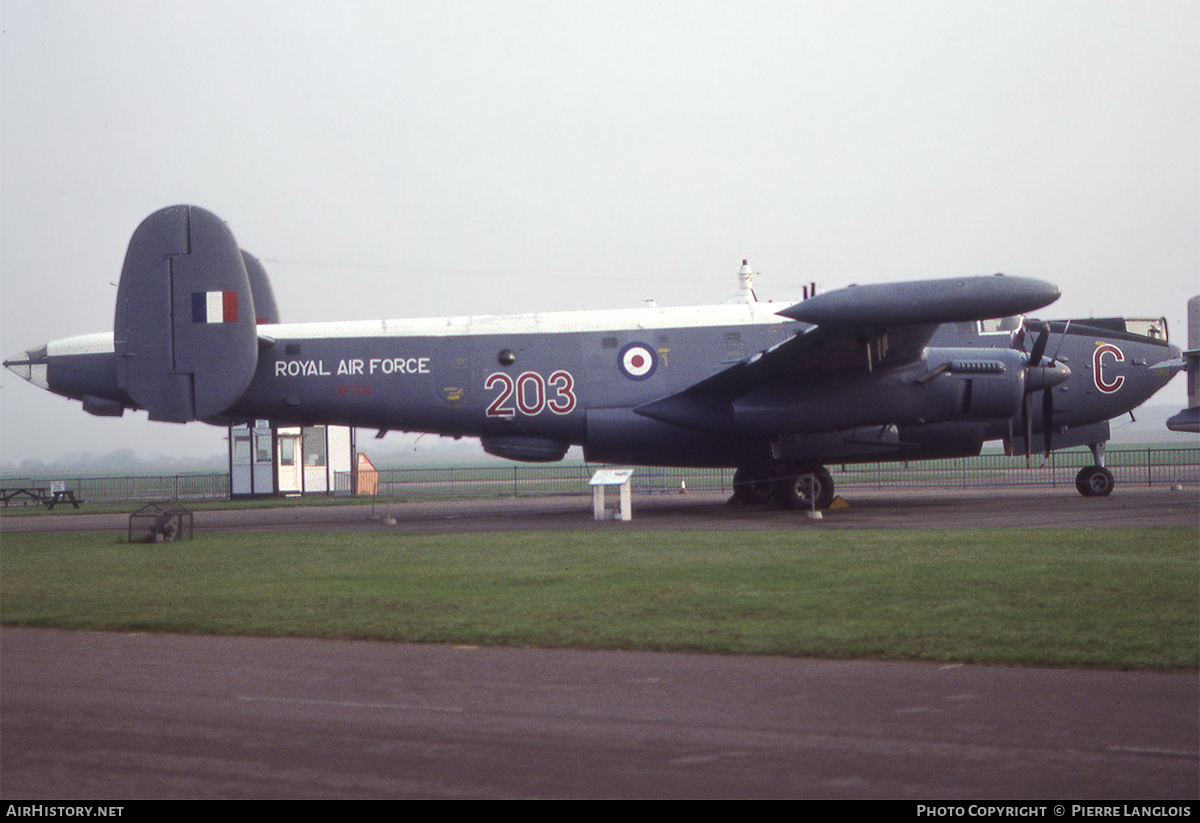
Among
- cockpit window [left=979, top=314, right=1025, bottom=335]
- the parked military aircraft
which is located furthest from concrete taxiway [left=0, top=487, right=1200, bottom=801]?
cockpit window [left=979, top=314, right=1025, bottom=335]

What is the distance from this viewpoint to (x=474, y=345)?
23.0 meters

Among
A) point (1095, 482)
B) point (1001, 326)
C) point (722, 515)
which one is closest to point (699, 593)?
point (722, 515)

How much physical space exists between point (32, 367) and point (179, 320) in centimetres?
425

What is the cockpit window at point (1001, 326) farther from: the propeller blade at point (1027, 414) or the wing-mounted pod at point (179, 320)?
the wing-mounted pod at point (179, 320)

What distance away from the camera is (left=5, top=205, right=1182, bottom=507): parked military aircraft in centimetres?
2109

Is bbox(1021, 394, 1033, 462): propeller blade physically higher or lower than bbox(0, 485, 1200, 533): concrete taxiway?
higher

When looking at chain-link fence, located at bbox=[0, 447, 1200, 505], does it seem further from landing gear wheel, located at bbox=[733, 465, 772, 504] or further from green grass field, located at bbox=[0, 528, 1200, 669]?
green grass field, located at bbox=[0, 528, 1200, 669]

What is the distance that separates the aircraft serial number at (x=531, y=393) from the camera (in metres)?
22.8

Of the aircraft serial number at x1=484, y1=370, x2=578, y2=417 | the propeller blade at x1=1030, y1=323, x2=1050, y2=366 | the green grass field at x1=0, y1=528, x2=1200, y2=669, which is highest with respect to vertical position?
the propeller blade at x1=1030, y1=323, x2=1050, y2=366

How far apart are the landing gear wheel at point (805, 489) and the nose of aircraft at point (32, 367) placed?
16.3m

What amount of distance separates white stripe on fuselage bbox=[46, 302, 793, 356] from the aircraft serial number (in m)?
1.09

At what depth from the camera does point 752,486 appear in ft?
78.9

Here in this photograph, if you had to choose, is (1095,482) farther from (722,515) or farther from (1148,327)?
(722,515)
